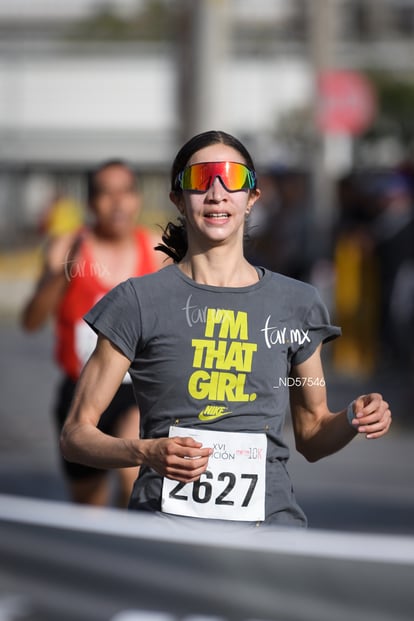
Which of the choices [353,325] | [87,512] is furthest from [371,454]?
[87,512]

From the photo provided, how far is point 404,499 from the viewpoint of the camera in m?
7.91

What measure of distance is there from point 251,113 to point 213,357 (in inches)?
1310

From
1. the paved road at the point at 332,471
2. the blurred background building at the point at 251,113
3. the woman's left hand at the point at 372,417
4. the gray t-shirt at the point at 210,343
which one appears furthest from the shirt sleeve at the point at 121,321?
the blurred background building at the point at 251,113

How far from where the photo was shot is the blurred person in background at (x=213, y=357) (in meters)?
2.99

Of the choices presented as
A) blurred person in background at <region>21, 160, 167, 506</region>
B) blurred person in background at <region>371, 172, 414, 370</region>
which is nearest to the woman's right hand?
blurred person in background at <region>21, 160, 167, 506</region>

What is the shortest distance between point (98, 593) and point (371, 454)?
6571 millimetres

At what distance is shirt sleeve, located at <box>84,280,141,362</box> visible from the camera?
3012 millimetres

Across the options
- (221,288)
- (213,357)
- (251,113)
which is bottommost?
(213,357)

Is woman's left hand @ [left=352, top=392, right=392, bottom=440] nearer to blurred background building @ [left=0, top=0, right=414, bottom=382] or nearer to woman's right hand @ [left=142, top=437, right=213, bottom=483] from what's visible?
woman's right hand @ [left=142, top=437, right=213, bottom=483]

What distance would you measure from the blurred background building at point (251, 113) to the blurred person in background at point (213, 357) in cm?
708

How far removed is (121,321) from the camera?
3.01 meters

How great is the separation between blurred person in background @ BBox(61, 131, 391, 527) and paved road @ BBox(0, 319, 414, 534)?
2.95 metres

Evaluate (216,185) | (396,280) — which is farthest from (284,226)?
(216,185)

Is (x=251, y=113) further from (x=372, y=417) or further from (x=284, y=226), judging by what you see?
(x=372, y=417)
